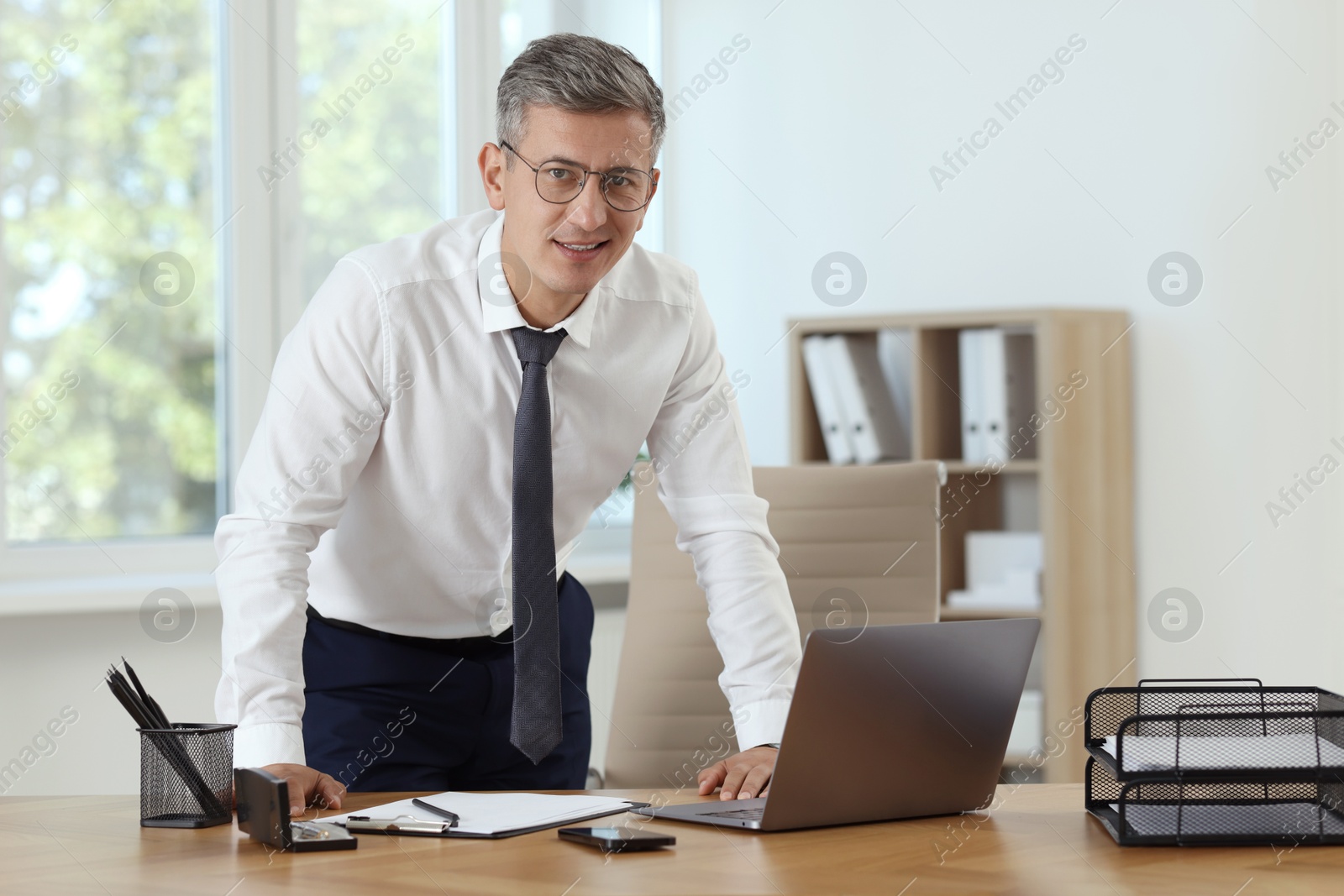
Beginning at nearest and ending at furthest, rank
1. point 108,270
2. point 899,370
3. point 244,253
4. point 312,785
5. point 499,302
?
point 312,785, point 499,302, point 108,270, point 244,253, point 899,370

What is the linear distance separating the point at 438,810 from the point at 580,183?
2.53 ft

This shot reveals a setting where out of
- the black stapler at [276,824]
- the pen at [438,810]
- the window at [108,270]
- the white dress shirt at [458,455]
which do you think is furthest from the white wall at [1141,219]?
the black stapler at [276,824]

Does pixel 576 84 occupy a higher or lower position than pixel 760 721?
higher

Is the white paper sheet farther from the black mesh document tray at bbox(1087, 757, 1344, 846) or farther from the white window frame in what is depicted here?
the white window frame

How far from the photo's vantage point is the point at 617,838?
116 centimetres

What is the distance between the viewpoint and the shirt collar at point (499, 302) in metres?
1.75

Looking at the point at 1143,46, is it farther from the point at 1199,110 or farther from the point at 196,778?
the point at 196,778

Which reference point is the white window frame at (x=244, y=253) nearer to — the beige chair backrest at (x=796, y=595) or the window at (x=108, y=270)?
the window at (x=108, y=270)

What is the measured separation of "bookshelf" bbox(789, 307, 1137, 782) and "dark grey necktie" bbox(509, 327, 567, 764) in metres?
1.88

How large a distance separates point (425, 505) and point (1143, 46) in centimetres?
256

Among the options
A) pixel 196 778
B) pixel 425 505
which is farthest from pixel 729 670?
pixel 196 778

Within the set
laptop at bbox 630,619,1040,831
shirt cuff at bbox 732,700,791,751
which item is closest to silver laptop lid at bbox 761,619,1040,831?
laptop at bbox 630,619,1040,831

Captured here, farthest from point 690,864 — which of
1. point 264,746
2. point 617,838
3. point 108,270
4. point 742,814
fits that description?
point 108,270

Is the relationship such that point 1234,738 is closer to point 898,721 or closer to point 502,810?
point 898,721
